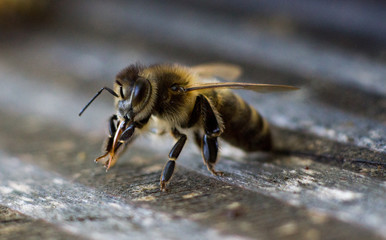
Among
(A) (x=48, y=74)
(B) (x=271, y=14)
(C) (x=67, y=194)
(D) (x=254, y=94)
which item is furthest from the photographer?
Answer: (A) (x=48, y=74)

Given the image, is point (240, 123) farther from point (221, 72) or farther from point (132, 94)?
point (132, 94)

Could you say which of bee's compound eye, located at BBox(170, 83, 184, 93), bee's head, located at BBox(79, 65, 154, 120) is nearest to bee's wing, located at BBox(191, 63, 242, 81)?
bee's compound eye, located at BBox(170, 83, 184, 93)

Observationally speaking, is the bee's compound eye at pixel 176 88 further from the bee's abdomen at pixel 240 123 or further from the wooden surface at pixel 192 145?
the wooden surface at pixel 192 145

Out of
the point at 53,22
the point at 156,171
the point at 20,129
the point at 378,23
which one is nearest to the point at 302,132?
the point at 156,171

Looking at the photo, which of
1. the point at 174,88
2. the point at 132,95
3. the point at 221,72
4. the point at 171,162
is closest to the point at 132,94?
the point at 132,95

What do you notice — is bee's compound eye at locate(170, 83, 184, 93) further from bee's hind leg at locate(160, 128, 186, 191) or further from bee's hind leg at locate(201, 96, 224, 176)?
bee's hind leg at locate(160, 128, 186, 191)

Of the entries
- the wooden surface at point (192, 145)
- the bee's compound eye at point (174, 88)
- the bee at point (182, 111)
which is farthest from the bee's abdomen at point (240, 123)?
the bee's compound eye at point (174, 88)

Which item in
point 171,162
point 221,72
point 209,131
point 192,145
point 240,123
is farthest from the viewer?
point 192,145

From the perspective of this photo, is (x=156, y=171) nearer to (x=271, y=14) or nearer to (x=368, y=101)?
(x=368, y=101)
